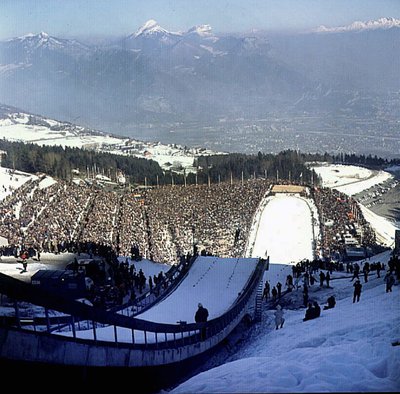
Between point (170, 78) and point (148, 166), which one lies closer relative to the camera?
point (148, 166)

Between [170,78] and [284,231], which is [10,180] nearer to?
[284,231]

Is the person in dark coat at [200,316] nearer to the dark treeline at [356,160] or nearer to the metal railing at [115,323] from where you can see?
the metal railing at [115,323]

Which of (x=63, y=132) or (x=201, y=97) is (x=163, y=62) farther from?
(x=63, y=132)

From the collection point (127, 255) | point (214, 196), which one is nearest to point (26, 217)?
point (127, 255)

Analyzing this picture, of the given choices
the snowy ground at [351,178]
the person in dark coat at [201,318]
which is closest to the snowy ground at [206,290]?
the person in dark coat at [201,318]

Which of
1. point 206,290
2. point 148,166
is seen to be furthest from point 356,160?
point 206,290

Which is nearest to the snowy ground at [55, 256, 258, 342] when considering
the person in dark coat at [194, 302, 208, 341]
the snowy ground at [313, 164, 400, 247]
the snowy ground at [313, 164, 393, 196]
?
the person in dark coat at [194, 302, 208, 341]

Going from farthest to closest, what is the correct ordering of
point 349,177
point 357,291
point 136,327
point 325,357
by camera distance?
point 349,177
point 357,291
point 136,327
point 325,357

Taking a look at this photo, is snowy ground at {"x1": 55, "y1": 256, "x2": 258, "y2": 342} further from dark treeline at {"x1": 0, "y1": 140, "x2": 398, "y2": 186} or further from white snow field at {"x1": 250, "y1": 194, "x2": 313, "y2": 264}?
dark treeline at {"x1": 0, "y1": 140, "x2": 398, "y2": 186}

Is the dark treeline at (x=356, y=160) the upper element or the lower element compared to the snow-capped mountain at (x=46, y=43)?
lower
